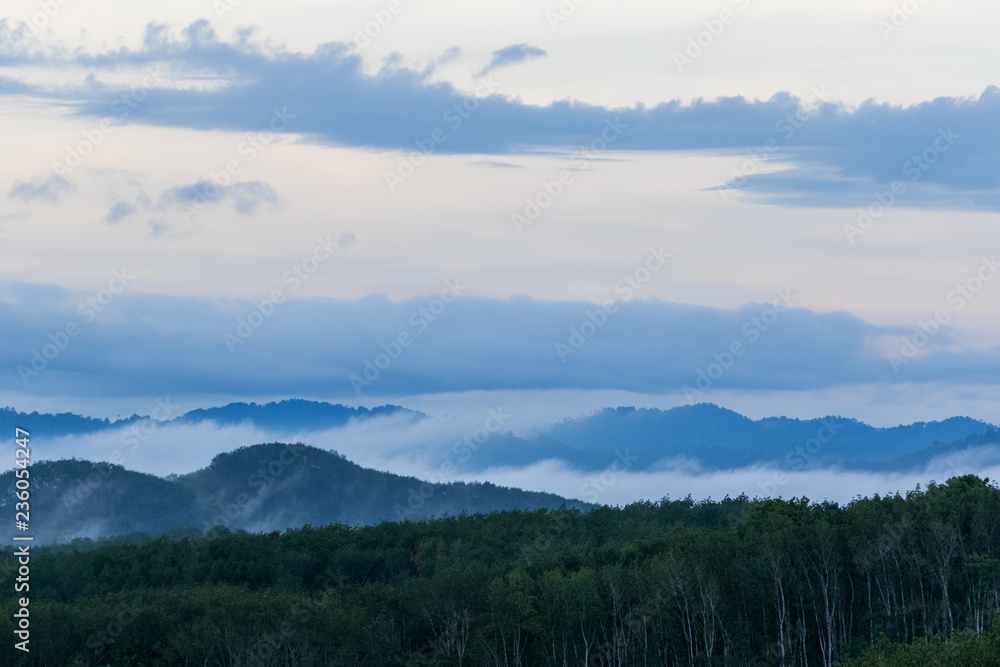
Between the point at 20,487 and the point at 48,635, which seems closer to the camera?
the point at 20,487

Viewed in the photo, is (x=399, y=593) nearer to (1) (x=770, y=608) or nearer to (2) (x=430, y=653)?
(2) (x=430, y=653)

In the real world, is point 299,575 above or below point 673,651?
above

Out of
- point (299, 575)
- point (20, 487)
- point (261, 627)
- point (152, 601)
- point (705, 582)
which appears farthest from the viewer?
point (299, 575)

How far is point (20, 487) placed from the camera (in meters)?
44.5

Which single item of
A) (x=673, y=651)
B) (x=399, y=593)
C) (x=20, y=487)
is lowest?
(x=673, y=651)

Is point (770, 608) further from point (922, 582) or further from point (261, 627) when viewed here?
point (261, 627)

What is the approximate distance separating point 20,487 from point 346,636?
82.3ft

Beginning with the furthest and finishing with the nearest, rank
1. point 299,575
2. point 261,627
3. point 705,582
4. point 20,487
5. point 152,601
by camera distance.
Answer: point 299,575 → point 152,601 → point 705,582 → point 261,627 → point 20,487

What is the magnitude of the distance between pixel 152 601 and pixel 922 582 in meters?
48.9

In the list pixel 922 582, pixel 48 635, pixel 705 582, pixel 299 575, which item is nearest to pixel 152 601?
pixel 48 635

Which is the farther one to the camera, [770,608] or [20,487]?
[770,608]

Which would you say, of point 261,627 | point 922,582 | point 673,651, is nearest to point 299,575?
point 261,627

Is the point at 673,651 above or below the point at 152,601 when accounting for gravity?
below

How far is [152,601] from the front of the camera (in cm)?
7450
